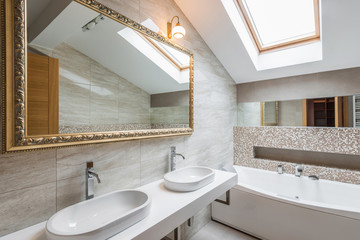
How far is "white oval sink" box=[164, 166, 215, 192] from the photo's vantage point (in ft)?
4.82

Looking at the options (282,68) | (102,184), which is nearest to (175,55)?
(102,184)

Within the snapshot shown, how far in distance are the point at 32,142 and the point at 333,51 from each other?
2802 millimetres

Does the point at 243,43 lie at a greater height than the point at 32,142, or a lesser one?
greater

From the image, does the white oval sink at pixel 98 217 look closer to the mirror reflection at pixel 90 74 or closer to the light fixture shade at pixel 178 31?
the mirror reflection at pixel 90 74

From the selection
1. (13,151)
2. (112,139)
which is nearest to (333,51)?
(112,139)

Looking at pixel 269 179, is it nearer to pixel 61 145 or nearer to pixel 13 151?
pixel 61 145

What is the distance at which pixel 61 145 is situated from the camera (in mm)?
1119

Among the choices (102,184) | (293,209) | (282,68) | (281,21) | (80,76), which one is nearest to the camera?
(80,76)

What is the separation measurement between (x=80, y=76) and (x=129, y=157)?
707mm

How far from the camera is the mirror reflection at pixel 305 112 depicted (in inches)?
88.7

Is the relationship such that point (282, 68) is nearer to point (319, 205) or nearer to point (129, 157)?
point (319, 205)

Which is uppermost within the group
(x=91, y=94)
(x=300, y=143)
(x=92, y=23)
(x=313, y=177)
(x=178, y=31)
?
(x=178, y=31)

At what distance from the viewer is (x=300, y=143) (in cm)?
258

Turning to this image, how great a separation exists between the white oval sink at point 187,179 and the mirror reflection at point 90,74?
1.58ft
